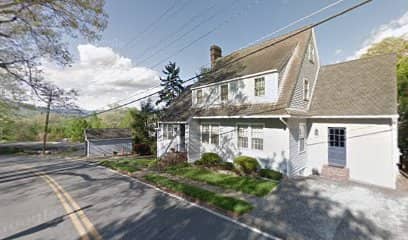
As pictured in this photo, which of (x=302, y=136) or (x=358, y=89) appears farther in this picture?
(x=302, y=136)

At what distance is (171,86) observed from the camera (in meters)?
30.9

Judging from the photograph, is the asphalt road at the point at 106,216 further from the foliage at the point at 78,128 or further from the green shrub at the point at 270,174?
the foliage at the point at 78,128

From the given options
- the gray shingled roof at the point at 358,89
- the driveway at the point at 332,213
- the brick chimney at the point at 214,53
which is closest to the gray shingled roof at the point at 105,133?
the brick chimney at the point at 214,53

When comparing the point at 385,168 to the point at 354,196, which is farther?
the point at 385,168

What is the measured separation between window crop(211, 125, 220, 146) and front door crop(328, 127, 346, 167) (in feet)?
20.9

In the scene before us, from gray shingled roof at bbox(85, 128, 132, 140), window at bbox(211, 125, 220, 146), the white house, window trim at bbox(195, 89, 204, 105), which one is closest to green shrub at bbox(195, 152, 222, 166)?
the white house

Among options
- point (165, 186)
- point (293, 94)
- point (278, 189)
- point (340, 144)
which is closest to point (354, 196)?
point (278, 189)

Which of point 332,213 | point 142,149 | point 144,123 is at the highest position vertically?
point 144,123

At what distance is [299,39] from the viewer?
40.9 ft

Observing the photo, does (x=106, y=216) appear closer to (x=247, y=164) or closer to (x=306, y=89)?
(x=247, y=164)

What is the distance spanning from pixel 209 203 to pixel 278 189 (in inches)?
129

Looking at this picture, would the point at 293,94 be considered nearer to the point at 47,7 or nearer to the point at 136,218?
the point at 136,218

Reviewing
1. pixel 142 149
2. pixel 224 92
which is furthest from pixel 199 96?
pixel 142 149

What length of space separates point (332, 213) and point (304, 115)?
227 inches
